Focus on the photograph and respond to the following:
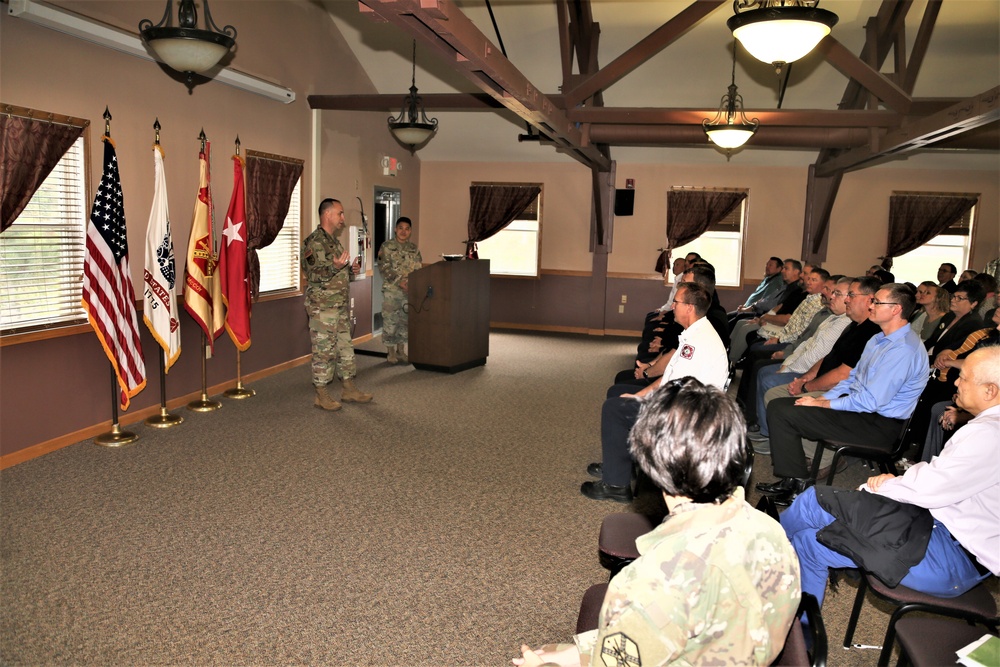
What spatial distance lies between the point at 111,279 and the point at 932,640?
4.43m

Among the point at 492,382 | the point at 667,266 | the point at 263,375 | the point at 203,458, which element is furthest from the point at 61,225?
the point at 667,266

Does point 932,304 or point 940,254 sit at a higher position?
point 940,254

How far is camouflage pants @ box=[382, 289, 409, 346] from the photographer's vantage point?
752 centimetres

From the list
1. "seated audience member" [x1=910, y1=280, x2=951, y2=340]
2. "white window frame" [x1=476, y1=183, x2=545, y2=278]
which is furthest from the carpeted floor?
"white window frame" [x1=476, y1=183, x2=545, y2=278]

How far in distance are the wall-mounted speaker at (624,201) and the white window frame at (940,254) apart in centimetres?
361

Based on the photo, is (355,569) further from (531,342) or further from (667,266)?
(667,266)

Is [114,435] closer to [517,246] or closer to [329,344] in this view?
[329,344]

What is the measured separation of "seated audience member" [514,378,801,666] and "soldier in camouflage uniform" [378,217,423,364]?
20.1 ft

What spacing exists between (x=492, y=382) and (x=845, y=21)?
206 inches

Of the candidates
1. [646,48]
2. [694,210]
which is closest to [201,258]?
[646,48]

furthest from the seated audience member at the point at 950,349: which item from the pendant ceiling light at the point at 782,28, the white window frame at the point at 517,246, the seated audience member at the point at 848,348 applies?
the white window frame at the point at 517,246

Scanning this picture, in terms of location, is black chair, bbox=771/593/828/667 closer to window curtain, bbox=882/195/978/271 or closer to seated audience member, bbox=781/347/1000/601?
seated audience member, bbox=781/347/1000/601

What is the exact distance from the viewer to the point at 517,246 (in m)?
10.4

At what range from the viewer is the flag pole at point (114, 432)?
4.50m
